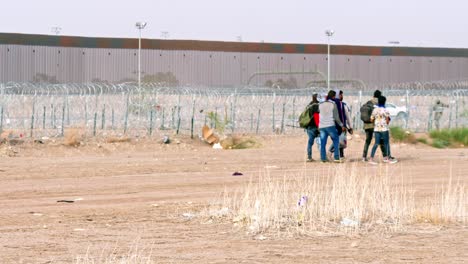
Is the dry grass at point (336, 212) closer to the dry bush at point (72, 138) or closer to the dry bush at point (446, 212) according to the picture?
the dry bush at point (446, 212)

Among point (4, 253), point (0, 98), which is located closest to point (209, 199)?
point (4, 253)

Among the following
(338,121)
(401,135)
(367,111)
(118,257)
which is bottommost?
(401,135)

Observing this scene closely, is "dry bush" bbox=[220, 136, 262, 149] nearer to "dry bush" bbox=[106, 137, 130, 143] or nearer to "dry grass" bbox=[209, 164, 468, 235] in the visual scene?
"dry bush" bbox=[106, 137, 130, 143]

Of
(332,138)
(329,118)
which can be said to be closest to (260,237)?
(329,118)

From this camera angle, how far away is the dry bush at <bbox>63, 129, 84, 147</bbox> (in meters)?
26.8

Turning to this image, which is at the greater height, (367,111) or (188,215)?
(367,111)

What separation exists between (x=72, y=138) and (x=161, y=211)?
13.7 metres

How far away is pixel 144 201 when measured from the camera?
49.1 ft

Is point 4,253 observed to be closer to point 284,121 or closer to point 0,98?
point 0,98

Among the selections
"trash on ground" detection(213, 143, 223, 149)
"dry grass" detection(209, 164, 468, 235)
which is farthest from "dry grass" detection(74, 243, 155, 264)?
"trash on ground" detection(213, 143, 223, 149)

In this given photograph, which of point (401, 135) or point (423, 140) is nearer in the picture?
point (401, 135)

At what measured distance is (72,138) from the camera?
26859 mm

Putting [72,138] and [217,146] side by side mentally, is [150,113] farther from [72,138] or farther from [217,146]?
[72,138]

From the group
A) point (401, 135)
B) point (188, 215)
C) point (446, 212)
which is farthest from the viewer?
point (401, 135)
